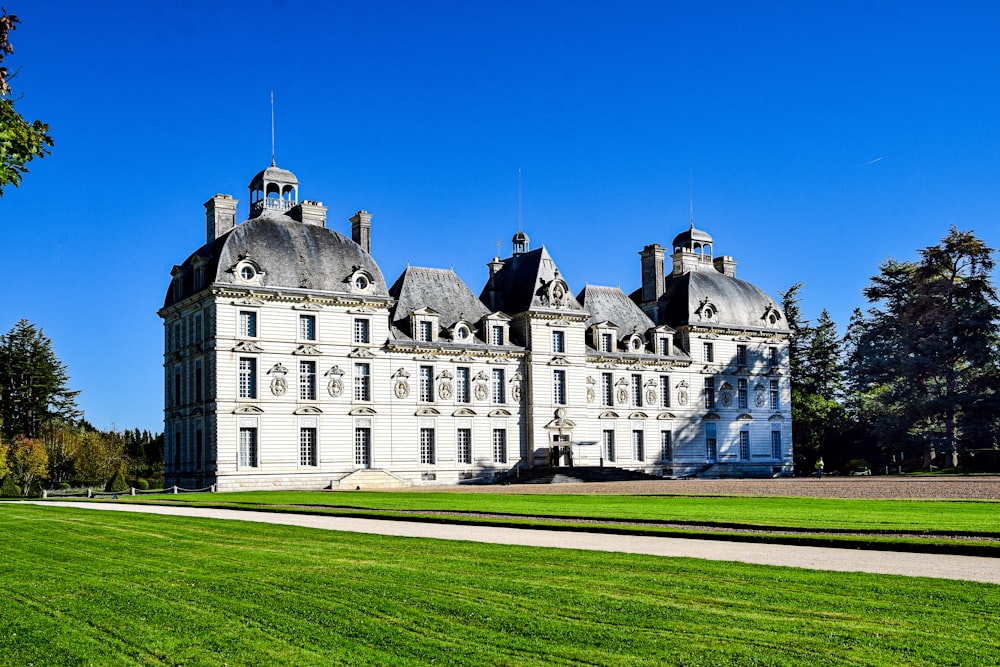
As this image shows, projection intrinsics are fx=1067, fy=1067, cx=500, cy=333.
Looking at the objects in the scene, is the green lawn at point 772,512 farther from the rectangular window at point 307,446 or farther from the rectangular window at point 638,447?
the rectangular window at point 638,447

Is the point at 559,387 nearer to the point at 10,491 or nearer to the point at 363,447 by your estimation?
the point at 363,447

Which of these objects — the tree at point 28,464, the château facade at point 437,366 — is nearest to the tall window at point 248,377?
the château facade at point 437,366

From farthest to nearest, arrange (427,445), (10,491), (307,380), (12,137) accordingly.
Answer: (427,445) < (307,380) < (10,491) < (12,137)

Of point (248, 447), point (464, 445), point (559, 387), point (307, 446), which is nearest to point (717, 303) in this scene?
point (559, 387)

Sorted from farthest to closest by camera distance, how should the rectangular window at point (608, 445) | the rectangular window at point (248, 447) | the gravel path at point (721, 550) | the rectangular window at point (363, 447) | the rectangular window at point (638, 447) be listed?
the rectangular window at point (638, 447) → the rectangular window at point (608, 445) → the rectangular window at point (363, 447) → the rectangular window at point (248, 447) → the gravel path at point (721, 550)

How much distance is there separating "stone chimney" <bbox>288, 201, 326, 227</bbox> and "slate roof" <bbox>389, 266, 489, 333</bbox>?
560 centimetres

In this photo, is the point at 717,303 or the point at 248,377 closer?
the point at 248,377

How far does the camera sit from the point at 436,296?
5728 centimetres

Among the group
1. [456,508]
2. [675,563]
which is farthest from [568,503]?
[675,563]

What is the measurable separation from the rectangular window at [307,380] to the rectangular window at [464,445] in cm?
845

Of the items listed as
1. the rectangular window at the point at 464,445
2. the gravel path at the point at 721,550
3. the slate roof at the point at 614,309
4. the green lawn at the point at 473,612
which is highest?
the slate roof at the point at 614,309

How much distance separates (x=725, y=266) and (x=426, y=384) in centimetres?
2536

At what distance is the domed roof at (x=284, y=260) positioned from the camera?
48812 mm

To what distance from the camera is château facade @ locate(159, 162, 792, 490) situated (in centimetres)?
4909
